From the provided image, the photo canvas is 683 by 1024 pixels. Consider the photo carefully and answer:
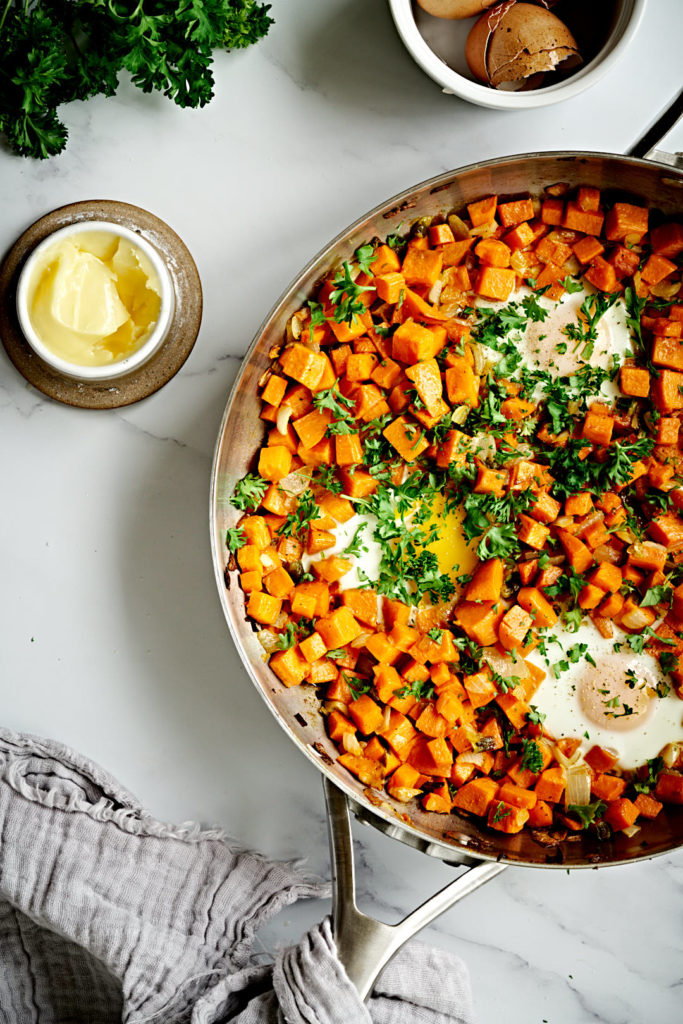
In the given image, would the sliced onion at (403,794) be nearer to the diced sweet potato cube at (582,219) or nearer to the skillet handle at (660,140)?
the diced sweet potato cube at (582,219)

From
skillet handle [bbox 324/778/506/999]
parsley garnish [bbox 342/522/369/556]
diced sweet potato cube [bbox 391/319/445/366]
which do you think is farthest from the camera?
parsley garnish [bbox 342/522/369/556]

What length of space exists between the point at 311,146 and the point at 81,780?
1586mm

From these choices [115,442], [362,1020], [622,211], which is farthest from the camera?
[115,442]

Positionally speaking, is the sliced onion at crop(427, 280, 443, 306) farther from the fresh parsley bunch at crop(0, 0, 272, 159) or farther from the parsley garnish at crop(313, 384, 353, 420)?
the fresh parsley bunch at crop(0, 0, 272, 159)

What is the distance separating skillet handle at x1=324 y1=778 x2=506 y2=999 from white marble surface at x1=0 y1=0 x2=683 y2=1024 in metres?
0.30

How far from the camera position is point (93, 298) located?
1.74 m

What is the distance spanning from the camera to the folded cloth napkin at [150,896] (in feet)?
6.02

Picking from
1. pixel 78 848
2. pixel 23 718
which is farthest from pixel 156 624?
pixel 78 848

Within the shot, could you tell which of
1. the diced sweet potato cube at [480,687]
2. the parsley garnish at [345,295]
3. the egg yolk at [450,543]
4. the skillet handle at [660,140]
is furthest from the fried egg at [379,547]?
the skillet handle at [660,140]

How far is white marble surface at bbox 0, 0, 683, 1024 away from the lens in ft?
6.14

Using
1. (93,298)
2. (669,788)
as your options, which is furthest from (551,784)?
(93,298)

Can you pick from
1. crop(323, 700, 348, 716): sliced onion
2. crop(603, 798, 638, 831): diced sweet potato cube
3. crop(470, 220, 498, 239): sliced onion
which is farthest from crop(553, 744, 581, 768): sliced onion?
crop(470, 220, 498, 239): sliced onion

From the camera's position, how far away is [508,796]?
1781 mm

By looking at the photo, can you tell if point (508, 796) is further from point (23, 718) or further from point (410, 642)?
point (23, 718)
